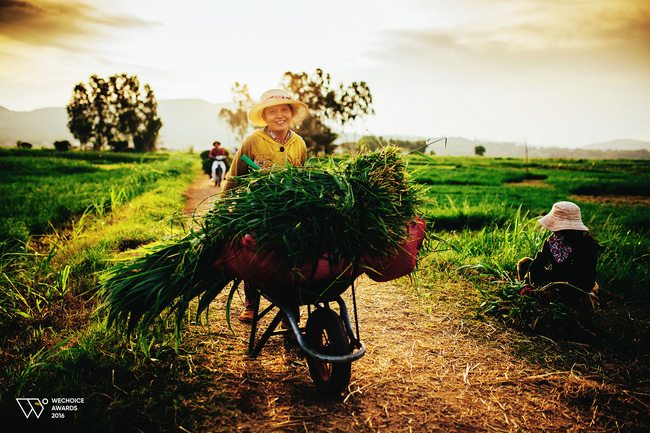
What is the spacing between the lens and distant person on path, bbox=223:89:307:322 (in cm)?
250

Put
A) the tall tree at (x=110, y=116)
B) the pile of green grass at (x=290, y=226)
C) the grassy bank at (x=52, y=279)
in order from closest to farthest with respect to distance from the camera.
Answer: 1. the pile of green grass at (x=290, y=226)
2. the grassy bank at (x=52, y=279)
3. the tall tree at (x=110, y=116)

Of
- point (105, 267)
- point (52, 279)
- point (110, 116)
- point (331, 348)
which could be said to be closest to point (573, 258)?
point (331, 348)

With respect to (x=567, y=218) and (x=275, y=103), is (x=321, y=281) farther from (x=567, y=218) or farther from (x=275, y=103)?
(x=567, y=218)

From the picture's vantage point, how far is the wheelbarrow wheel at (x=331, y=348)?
1760 mm

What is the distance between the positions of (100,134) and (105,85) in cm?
898

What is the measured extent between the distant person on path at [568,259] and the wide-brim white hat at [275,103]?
2306 millimetres

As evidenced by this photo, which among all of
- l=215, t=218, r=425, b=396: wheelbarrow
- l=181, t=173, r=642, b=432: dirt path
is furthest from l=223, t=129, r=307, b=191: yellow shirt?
l=181, t=173, r=642, b=432: dirt path

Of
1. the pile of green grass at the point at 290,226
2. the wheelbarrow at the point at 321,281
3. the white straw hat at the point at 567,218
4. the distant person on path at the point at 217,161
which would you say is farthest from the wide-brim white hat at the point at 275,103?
the distant person on path at the point at 217,161

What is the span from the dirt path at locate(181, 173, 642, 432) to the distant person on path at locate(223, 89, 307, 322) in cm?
53

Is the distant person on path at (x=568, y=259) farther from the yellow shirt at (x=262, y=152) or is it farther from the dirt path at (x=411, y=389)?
the yellow shirt at (x=262, y=152)

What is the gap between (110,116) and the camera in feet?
182

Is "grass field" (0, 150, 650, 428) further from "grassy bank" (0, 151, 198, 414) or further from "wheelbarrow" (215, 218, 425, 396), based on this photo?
"wheelbarrow" (215, 218, 425, 396)

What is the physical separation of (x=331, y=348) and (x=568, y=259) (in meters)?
2.26

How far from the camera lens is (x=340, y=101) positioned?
43250 millimetres
